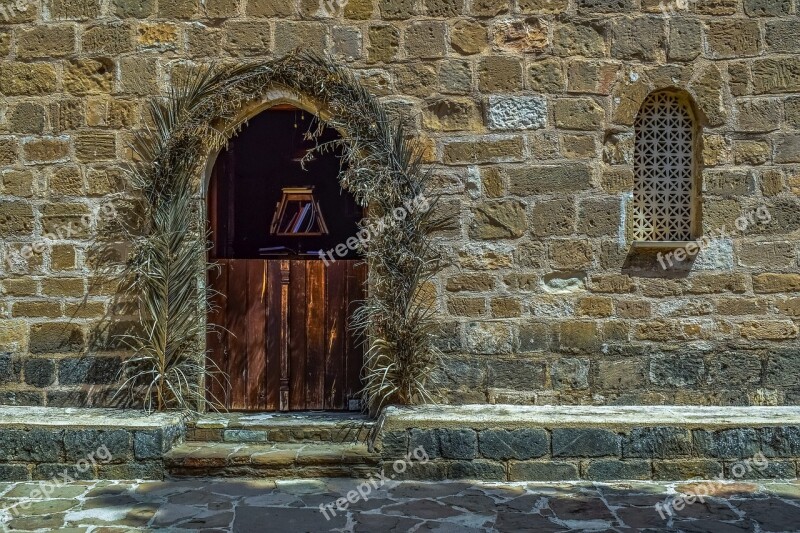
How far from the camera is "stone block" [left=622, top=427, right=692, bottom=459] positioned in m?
4.58

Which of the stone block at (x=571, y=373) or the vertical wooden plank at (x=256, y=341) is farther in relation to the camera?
the vertical wooden plank at (x=256, y=341)

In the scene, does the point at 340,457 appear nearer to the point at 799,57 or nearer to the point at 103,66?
the point at 103,66

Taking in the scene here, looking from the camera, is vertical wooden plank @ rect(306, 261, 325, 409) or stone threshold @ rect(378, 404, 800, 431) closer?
stone threshold @ rect(378, 404, 800, 431)

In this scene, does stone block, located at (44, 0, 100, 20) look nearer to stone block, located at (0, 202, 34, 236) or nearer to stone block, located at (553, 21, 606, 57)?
stone block, located at (0, 202, 34, 236)

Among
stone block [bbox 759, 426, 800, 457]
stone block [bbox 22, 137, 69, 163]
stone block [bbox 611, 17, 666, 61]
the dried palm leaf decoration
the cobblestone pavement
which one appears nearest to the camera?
the cobblestone pavement

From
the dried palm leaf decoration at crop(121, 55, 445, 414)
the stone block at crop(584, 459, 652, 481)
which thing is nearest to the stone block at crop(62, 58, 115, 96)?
the dried palm leaf decoration at crop(121, 55, 445, 414)

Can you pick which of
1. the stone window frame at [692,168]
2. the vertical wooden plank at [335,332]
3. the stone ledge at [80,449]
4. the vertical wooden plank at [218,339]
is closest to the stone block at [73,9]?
the vertical wooden plank at [218,339]

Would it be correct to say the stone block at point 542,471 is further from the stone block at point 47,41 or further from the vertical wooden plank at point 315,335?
the stone block at point 47,41

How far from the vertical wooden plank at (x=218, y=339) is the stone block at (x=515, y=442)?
205 cm

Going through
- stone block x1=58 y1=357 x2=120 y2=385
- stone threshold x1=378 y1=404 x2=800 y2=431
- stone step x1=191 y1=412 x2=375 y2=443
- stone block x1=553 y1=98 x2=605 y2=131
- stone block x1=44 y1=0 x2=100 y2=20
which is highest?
stone block x1=44 y1=0 x2=100 y2=20

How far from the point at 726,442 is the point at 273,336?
10.6 feet

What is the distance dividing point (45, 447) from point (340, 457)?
1.88 m

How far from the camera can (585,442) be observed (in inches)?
181

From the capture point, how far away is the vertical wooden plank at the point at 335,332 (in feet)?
18.2
